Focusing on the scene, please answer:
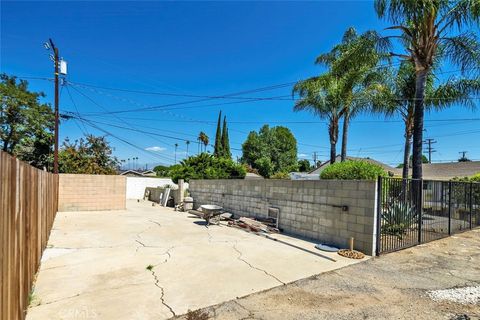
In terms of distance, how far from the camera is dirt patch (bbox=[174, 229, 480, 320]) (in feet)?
12.0

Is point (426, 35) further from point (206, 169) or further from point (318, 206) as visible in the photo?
point (206, 169)

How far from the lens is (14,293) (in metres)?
2.58

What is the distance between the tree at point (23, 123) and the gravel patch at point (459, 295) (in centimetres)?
2571

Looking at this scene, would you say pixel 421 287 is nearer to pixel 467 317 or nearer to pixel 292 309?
pixel 467 317

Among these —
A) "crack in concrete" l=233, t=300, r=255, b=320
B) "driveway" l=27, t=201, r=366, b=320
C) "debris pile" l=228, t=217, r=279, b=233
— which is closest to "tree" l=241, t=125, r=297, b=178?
"debris pile" l=228, t=217, r=279, b=233

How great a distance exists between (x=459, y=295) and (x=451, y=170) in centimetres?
2778

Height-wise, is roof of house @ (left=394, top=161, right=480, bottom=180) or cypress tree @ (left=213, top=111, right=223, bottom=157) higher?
cypress tree @ (left=213, top=111, right=223, bottom=157)

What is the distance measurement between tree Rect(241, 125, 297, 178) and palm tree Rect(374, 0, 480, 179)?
27007mm

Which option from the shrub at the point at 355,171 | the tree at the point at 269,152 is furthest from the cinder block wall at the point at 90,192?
the tree at the point at 269,152

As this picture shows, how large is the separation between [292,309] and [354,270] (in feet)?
7.27

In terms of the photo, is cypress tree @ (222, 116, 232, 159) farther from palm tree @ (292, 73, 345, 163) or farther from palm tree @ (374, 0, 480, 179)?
palm tree @ (374, 0, 480, 179)

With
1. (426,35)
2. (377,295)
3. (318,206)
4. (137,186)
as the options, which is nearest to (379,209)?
(318,206)

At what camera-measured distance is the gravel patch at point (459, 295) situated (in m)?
4.09

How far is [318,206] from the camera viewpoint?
8164 millimetres
